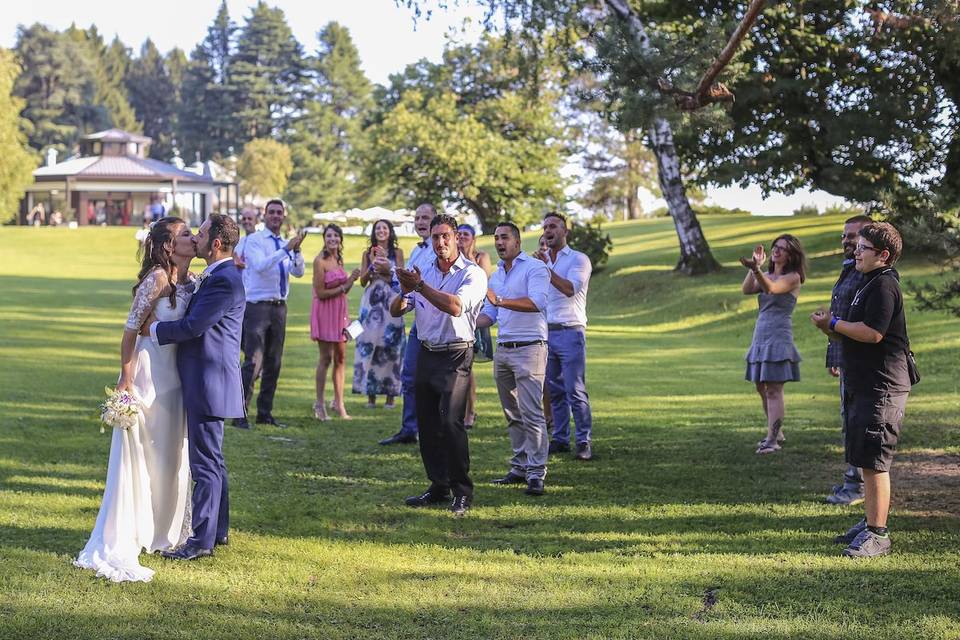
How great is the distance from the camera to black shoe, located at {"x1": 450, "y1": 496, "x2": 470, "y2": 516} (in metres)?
8.80

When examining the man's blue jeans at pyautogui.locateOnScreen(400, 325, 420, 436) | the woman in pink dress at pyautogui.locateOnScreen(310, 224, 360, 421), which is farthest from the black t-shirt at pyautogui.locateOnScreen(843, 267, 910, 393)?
the woman in pink dress at pyautogui.locateOnScreen(310, 224, 360, 421)

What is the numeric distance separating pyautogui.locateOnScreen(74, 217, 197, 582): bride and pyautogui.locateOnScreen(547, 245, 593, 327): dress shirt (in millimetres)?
4235

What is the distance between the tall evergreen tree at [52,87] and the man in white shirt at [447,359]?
108m

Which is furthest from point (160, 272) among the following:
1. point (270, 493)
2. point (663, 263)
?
point (663, 263)

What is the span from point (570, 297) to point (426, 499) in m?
2.70

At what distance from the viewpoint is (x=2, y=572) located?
687cm

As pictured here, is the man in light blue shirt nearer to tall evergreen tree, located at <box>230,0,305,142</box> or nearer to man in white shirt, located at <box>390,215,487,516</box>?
man in white shirt, located at <box>390,215,487,516</box>

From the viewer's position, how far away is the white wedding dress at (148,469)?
7066 mm

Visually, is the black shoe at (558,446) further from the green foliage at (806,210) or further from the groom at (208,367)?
the green foliage at (806,210)

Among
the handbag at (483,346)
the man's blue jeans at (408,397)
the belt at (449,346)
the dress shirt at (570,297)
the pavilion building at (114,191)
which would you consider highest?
the pavilion building at (114,191)

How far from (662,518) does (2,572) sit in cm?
444

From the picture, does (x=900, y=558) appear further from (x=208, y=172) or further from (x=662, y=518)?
(x=208, y=172)

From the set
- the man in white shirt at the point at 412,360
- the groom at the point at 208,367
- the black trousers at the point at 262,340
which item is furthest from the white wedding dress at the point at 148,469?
the black trousers at the point at 262,340

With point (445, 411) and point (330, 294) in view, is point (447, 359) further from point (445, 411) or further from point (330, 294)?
point (330, 294)
